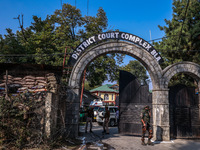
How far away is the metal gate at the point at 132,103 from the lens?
10.9 meters

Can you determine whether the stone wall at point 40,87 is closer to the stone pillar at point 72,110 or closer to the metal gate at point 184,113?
→ the stone pillar at point 72,110

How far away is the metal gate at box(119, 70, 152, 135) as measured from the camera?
1091cm

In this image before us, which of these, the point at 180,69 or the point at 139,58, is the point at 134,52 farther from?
the point at 180,69

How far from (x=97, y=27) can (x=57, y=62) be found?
26.2 feet

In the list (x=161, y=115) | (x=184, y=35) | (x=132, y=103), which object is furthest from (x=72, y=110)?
(x=184, y=35)

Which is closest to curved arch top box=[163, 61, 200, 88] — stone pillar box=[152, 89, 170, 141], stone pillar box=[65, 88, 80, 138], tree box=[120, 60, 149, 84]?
stone pillar box=[152, 89, 170, 141]

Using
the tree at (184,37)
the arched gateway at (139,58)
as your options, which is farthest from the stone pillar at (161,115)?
the tree at (184,37)

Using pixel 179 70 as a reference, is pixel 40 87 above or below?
below

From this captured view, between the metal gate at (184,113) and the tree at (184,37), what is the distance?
6.08 m

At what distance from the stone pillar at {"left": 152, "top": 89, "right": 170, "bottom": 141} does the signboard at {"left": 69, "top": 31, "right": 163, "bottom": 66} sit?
6.70ft

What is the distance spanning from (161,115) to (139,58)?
3597 millimetres

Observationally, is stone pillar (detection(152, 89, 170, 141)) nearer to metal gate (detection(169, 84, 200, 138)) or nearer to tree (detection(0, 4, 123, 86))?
metal gate (detection(169, 84, 200, 138))

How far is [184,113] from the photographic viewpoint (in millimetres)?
10750

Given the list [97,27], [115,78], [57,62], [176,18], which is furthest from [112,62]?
[176,18]
